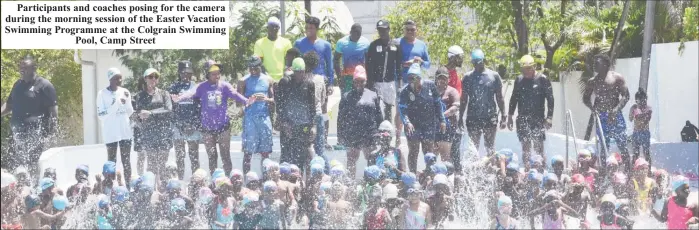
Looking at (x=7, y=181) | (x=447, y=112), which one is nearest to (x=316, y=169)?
(x=447, y=112)

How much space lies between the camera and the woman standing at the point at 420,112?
1155 cm

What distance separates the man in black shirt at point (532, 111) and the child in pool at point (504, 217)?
1.99 meters

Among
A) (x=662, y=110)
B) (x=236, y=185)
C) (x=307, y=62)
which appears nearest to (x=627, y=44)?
(x=662, y=110)

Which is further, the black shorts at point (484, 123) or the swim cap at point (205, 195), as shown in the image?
the black shorts at point (484, 123)

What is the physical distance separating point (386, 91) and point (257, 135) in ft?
5.20

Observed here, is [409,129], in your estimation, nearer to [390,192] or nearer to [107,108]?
[390,192]

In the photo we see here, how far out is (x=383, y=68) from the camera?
1237 centimetres

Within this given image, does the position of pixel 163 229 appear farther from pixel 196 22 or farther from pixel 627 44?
pixel 627 44

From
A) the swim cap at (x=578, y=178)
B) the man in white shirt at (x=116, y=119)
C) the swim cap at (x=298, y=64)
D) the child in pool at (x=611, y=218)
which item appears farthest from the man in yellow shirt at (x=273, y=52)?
the child in pool at (x=611, y=218)

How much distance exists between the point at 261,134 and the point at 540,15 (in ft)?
29.3

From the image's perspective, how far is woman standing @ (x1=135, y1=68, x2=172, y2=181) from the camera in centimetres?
1174

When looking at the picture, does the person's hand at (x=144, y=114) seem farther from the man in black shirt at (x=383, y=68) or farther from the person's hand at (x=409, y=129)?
the person's hand at (x=409, y=129)

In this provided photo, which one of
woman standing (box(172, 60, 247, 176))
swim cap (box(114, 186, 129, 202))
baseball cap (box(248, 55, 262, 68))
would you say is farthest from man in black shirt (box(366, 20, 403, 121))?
swim cap (box(114, 186, 129, 202))

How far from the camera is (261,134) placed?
11.7 m
